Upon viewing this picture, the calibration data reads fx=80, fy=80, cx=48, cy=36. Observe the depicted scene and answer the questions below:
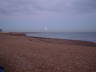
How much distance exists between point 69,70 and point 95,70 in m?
1.54

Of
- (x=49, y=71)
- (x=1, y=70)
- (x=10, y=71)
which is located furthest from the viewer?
(x=49, y=71)

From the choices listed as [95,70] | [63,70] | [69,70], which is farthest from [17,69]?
[95,70]

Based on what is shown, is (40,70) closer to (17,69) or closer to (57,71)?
(57,71)

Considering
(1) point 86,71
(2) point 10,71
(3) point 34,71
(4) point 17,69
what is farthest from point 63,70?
(2) point 10,71

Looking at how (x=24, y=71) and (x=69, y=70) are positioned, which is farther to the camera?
(x=69, y=70)

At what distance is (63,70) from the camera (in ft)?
15.3

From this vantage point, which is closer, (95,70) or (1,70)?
(1,70)

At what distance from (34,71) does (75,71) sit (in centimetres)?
231

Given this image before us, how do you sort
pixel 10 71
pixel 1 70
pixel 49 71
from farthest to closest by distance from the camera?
pixel 49 71, pixel 10 71, pixel 1 70

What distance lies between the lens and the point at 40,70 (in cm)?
454

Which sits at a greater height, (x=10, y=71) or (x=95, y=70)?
(x=10, y=71)

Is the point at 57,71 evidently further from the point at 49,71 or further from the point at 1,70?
the point at 1,70

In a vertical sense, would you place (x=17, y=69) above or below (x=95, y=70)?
above

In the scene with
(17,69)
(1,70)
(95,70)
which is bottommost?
(95,70)
